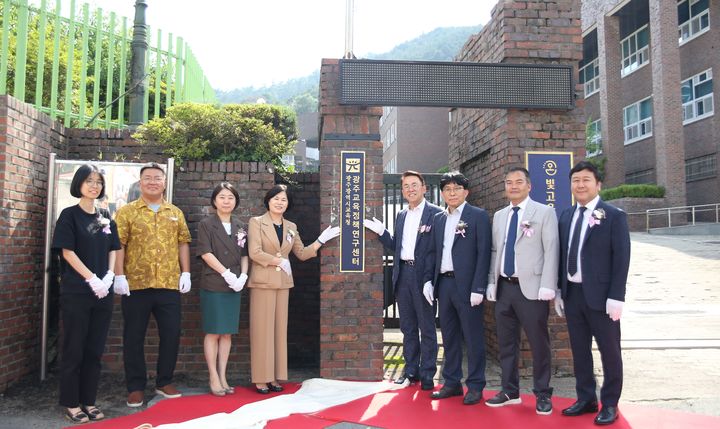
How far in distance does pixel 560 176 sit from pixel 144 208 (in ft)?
13.6

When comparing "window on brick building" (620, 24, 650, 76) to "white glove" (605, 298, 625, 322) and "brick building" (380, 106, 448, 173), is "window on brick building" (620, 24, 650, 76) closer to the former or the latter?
"brick building" (380, 106, 448, 173)

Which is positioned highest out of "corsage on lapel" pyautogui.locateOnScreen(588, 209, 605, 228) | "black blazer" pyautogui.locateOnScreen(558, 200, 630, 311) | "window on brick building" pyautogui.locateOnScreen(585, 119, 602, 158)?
"window on brick building" pyautogui.locateOnScreen(585, 119, 602, 158)

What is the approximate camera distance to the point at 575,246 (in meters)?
4.05

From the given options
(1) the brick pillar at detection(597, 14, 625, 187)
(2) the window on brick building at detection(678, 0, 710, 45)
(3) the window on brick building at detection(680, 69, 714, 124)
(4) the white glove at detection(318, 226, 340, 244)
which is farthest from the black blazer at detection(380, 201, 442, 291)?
(1) the brick pillar at detection(597, 14, 625, 187)

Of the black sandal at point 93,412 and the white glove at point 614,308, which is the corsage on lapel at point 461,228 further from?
the black sandal at point 93,412

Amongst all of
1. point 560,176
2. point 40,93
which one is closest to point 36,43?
point 40,93

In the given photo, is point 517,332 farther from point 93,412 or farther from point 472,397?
point 93,412

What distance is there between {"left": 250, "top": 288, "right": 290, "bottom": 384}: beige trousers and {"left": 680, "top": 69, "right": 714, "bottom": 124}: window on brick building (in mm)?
22966

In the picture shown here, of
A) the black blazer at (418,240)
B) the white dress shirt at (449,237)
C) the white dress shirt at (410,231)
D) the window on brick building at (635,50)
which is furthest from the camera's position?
the window on brick building at (635,50)

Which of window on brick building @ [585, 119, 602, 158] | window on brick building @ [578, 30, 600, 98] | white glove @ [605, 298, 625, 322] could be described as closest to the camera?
white glove @ [605, 298, 625, 322]

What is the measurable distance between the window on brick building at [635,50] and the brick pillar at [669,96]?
7.23ft

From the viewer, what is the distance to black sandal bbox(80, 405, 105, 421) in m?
4.12

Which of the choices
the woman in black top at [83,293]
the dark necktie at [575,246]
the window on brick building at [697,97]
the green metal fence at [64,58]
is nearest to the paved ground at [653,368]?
the woman in black top at [83,293]

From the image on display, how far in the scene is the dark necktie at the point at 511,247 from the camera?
14.0 feet
